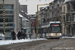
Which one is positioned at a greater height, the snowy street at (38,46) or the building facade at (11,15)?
A: the building facade at (11,15)

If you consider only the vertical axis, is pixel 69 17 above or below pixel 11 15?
below

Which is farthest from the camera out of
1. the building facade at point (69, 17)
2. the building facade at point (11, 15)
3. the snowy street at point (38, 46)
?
the building facade at point (69, 17)

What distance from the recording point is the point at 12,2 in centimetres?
5656

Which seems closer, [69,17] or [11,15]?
[11,15]

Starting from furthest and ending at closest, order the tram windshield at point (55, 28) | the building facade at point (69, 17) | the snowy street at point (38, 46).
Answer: the building facade at point (69, 17) < the tram windshield at point (55, 28) < the snowy street at point (38, 46)

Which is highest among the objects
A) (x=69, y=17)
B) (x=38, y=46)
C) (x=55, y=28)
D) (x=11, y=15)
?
(x=11, y=15)

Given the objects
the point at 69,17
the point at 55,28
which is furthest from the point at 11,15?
the point at 69,17

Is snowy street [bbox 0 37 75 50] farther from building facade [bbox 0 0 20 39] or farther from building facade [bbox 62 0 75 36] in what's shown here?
building facade [bbox 62 0 75 36]

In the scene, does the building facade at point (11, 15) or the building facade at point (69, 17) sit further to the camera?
the building facade at point (69, 17)

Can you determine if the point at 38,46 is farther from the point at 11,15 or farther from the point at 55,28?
the point at 11,15

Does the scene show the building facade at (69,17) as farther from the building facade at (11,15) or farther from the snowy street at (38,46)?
the snowy street at (38,46)

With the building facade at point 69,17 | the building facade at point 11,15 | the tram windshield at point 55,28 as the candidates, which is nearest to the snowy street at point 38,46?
the tram windshield at point 55,28

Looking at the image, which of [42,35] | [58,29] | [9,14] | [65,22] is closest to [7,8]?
[9,14]

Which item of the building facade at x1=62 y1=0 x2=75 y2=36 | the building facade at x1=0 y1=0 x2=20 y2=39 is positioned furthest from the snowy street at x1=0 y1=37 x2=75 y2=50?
the building facade at x1=62 y1=0 x2=75 y2=36
